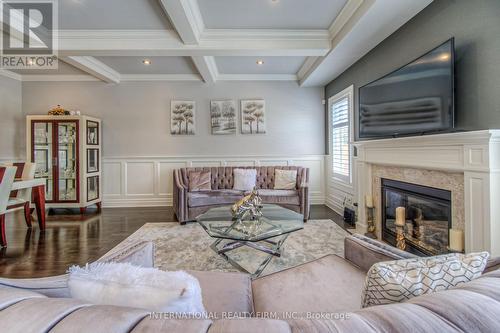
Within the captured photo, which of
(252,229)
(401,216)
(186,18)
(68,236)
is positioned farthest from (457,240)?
(68,236)

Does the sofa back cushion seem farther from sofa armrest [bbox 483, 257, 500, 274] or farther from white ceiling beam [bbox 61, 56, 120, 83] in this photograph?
sofa armrest [bbox 483, 257, 500, 274]

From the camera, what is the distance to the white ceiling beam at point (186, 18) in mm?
2529

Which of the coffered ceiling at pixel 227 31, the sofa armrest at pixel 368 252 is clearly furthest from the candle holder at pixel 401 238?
the coffered ceiling at pixel 227 31

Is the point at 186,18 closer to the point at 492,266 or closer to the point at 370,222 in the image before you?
the point at 492,266

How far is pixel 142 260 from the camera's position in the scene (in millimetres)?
1299

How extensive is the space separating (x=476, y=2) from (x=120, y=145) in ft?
19.1

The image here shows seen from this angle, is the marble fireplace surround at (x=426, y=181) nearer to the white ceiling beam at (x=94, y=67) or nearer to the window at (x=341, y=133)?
the window at (x=341, y=133)

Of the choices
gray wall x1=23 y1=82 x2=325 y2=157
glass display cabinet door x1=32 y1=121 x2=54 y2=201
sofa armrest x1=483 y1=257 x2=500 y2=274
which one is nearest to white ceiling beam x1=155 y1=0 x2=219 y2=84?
gray wall x1=23 y1=82 x2=325 y2=157

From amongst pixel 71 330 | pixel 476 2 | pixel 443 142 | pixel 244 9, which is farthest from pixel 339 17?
pixel 71 330

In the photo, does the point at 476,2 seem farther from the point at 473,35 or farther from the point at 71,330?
the point at 71,330

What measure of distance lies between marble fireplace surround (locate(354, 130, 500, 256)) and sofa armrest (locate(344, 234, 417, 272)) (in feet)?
2.86

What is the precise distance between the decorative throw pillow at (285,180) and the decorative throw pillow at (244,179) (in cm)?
43

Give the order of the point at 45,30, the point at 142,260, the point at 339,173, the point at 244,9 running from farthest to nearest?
the point at 339,173 < the point at 45,30 < the point at 244,9 < the point at 142,260

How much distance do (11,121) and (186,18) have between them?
4876 millimetres
